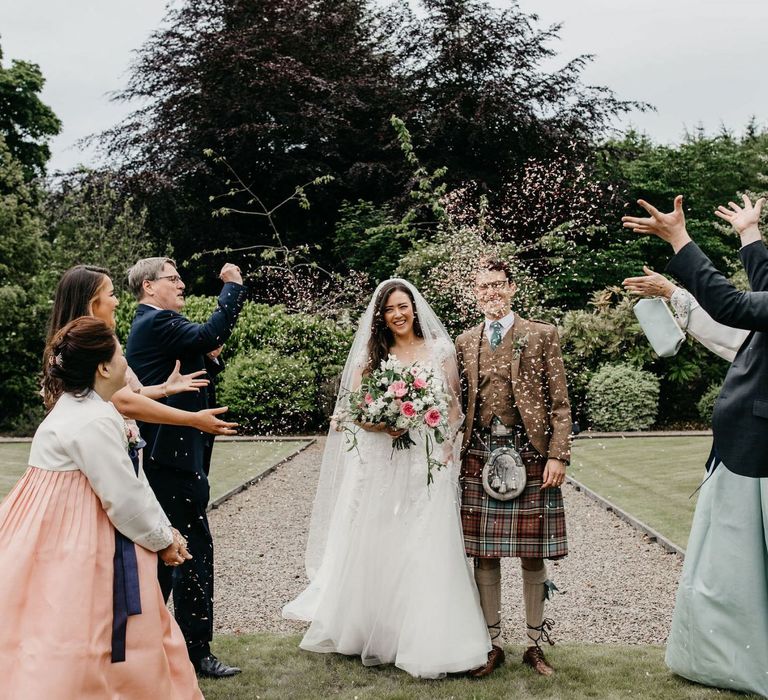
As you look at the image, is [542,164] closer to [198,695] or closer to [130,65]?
[130,65]

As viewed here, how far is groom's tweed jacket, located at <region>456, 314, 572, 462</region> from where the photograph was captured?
4.36 meters

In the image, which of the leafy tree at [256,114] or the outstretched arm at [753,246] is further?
the leafy tree at [256,114]

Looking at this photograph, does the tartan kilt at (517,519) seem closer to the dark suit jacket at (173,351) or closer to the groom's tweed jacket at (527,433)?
the groom's tweed jacket at (527,433)

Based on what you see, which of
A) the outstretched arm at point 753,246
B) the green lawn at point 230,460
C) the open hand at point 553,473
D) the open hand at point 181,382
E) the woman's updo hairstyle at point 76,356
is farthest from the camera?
the green lawn at point 230,460

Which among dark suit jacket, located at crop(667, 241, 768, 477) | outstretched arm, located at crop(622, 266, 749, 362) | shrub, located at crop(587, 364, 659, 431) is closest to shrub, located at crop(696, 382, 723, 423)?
shrub, located at crop(587, 364, 659, 431)

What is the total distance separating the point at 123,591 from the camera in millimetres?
2973

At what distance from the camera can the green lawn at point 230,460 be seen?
10.5 meters

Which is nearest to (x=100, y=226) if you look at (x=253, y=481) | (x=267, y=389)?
(x=267, y=389)

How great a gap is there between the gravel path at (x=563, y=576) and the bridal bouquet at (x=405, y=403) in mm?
1437

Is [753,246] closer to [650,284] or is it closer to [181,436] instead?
[650,284]

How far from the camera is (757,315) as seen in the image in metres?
3.18

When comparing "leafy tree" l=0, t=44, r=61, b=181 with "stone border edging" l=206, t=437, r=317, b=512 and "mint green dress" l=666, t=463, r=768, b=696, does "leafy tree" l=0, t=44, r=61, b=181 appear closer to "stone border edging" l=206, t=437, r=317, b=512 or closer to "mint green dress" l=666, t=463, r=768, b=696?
"stone border edging" l=206, t=437, r=317, b=512

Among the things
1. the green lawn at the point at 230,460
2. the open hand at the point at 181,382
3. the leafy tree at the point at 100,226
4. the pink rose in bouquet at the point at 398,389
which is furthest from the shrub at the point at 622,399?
the open hand at the point at 181,382

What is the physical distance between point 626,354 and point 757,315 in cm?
1297
